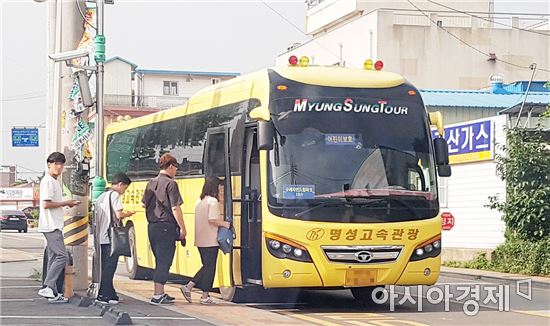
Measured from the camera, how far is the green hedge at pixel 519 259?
22391 millimetres

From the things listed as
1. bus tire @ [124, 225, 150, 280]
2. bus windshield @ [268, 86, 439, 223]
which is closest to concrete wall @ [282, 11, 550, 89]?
bus tire @ [124, 225, 150, 280]

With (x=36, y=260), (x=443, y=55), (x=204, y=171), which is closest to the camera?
(x=204, y=171)

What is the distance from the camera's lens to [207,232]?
1398cm

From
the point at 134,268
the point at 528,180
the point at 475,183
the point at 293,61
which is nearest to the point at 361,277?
the point at 293,61

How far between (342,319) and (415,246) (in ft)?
5.07

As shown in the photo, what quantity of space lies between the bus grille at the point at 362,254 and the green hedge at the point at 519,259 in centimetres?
993

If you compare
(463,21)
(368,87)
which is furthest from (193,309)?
(463,21)

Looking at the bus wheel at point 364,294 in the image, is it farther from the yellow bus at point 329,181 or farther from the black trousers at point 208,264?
the black trousers at point 208,264

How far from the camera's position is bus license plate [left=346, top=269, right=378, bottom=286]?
13219mm

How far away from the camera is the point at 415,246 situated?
13.6m

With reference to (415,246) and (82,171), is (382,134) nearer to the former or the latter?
(415,246)

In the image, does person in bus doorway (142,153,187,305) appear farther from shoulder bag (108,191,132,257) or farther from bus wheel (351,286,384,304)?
bus wheel (351,286,384,304)

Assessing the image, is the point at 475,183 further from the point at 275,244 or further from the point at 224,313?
the point at 224,313

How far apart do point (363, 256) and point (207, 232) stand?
234cm
